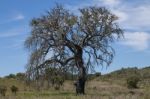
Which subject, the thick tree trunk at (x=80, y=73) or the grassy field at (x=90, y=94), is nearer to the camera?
the grassy field at (x=90, y=94)

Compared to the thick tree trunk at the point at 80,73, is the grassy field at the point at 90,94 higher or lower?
lower

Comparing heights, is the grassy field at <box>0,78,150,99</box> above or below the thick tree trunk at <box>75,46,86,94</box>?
below

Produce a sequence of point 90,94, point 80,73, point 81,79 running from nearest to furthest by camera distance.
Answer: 1. point 90,94
2. point 80,73
3. point 81,79

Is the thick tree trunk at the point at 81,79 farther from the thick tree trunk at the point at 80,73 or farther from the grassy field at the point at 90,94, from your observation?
the grassy field at the point at 90,94

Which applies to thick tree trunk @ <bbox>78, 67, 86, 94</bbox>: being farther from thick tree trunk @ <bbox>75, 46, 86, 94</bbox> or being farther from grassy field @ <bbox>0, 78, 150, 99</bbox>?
grassy field @ <bbox>0, 78, 150, 99</bbox>

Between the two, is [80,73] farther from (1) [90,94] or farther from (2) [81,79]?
(1) [90,94]

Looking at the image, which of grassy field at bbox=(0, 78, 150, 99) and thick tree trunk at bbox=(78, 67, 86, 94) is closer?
grassy field at bbox=(0, 78, 150, 99)

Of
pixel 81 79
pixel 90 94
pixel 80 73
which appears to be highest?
pixel 80 73

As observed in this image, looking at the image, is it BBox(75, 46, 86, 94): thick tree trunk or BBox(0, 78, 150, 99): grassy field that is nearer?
BBox(0, 78, 150, 99): grassy field

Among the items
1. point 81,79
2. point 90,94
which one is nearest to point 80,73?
point 81,79

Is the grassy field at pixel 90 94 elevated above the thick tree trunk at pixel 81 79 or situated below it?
below

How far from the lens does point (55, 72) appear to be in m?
50.2

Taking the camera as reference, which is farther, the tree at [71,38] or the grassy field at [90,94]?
the tree at [71,38]

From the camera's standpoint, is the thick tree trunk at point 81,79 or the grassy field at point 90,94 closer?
the grassy field at point 90,94
